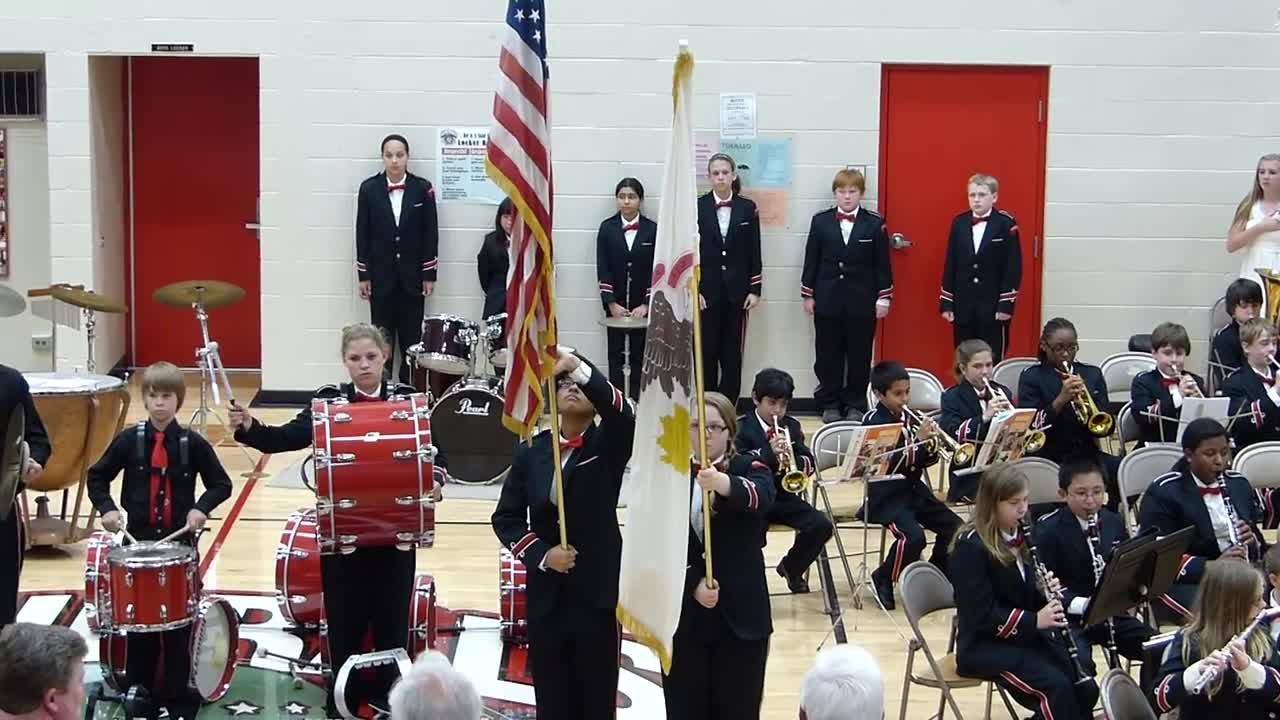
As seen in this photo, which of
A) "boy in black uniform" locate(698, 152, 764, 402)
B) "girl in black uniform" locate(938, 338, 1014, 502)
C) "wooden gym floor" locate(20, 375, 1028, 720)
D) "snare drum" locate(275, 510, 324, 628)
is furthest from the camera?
"boy in black uniform" locate(698, 152, 764, 402)

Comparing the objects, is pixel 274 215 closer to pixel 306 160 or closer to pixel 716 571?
pixel 306 160

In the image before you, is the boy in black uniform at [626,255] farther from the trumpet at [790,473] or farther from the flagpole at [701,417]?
the flagpole at [701,417]

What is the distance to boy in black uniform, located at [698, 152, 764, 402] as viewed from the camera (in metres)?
13.9

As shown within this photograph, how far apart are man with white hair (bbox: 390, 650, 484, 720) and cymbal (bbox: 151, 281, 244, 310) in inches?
324

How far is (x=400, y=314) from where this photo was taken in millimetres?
14312

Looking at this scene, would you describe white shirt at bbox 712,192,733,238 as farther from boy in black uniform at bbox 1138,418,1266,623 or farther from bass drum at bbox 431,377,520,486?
boy in black uniform at bbox 1138,418,1266,623

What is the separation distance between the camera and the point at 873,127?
46.8 ft

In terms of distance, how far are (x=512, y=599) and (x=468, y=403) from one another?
3510mm

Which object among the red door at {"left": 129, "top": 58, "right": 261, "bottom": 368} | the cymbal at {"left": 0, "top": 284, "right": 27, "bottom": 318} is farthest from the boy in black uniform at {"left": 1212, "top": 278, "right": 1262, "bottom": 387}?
the red door at {"left": 129, "top": 58, "right": 261, "bottom": 368}

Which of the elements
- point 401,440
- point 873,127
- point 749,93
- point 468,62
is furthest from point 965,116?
point 401,440

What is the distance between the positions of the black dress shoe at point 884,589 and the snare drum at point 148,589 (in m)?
4.01

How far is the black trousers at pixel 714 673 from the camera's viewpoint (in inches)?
231

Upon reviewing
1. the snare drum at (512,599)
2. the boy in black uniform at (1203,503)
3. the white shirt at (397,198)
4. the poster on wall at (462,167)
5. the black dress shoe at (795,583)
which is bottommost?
the black dress shoe at (795,583)

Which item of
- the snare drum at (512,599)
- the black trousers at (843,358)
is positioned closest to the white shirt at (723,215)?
the black trousers at (843,358)
